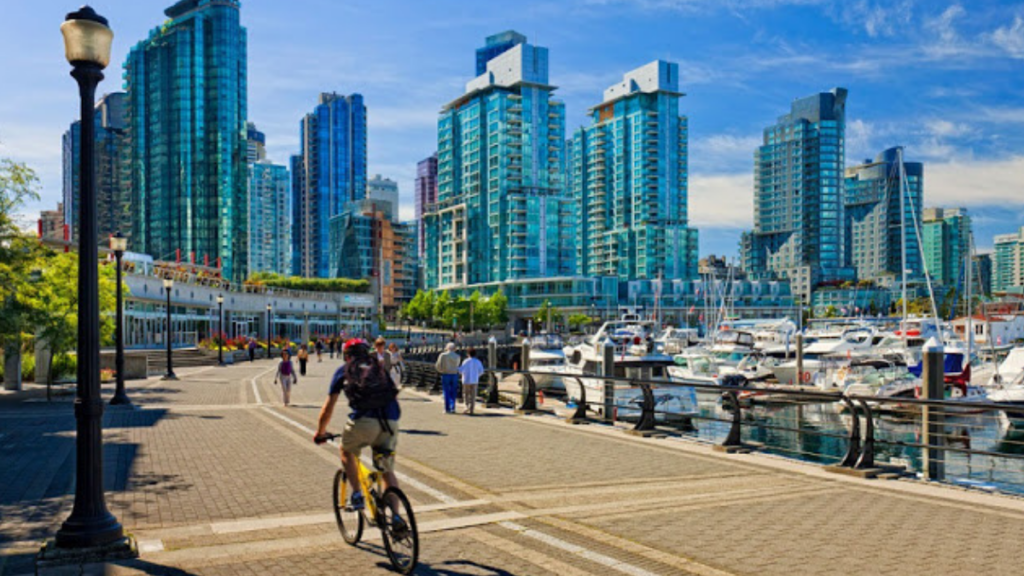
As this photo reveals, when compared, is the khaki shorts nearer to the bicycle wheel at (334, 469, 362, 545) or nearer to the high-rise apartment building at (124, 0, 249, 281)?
the bicycle wheel at (334, 469, 362, 545)

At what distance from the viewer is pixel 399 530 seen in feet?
22.4

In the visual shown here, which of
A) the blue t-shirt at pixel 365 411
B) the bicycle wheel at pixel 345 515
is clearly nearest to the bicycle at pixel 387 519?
the bicycle wheel at pixel 345 515

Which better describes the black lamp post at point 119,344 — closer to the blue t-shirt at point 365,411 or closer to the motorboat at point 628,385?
the motorboat at point 628,385

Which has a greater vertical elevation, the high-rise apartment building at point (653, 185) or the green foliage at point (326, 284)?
the high-rise apartment building at point (653, 185)

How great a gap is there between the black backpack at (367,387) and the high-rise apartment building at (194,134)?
131 m

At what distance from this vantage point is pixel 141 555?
7348 mm

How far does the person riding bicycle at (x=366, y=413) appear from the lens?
23.8 ft

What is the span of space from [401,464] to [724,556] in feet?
21.0

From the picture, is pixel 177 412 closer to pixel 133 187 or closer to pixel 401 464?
pixel 401 464

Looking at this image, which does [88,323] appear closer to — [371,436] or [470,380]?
[371,436]

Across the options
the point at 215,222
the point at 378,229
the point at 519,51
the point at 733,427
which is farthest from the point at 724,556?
the point at 378,229

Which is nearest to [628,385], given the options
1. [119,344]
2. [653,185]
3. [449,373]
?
[449,373]

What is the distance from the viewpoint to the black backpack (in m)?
7.26

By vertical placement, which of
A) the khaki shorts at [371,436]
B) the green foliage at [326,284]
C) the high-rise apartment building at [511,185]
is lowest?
the khaki shorts at [371,436]
